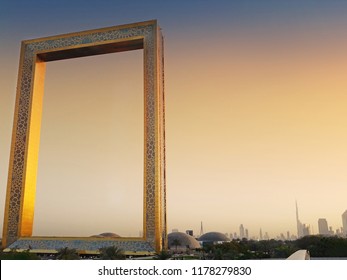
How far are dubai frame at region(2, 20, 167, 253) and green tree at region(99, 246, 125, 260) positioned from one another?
20 cm

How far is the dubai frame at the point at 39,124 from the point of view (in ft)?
30.4

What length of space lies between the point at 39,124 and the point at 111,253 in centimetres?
431

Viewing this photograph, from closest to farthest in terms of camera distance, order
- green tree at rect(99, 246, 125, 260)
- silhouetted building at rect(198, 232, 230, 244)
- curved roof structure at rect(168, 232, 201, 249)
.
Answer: green tree at rect(99, 246, 125, 260), curved roof structure at rect(168, 232, 201, 249), silhouetted building at rect(198, 232, 230, 244)

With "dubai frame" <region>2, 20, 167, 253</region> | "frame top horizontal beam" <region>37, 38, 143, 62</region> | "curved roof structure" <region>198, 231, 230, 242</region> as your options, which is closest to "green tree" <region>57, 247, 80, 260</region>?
"dubai frame" <region>2, 20, 167, 253</region>

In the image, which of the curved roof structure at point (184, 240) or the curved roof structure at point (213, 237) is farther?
the curved roof structure at point (213, 237)

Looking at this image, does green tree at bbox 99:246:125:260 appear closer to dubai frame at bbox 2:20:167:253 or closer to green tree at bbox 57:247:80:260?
dubai frame at bbox 2:20:167:253

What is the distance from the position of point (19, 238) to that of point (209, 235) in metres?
22.9

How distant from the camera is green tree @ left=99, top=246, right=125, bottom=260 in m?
8.62

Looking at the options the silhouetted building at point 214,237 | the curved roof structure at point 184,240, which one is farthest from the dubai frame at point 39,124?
the silhouetted building at point 214,237

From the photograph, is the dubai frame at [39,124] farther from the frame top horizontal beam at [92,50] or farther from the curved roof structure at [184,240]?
the curved roof structure at [184,240]

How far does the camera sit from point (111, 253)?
8797mm

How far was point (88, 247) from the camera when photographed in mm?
9453

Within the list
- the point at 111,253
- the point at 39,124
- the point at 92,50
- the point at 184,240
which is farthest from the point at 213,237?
the point at 111,253

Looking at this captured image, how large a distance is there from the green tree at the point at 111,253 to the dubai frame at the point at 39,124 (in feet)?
0.66
